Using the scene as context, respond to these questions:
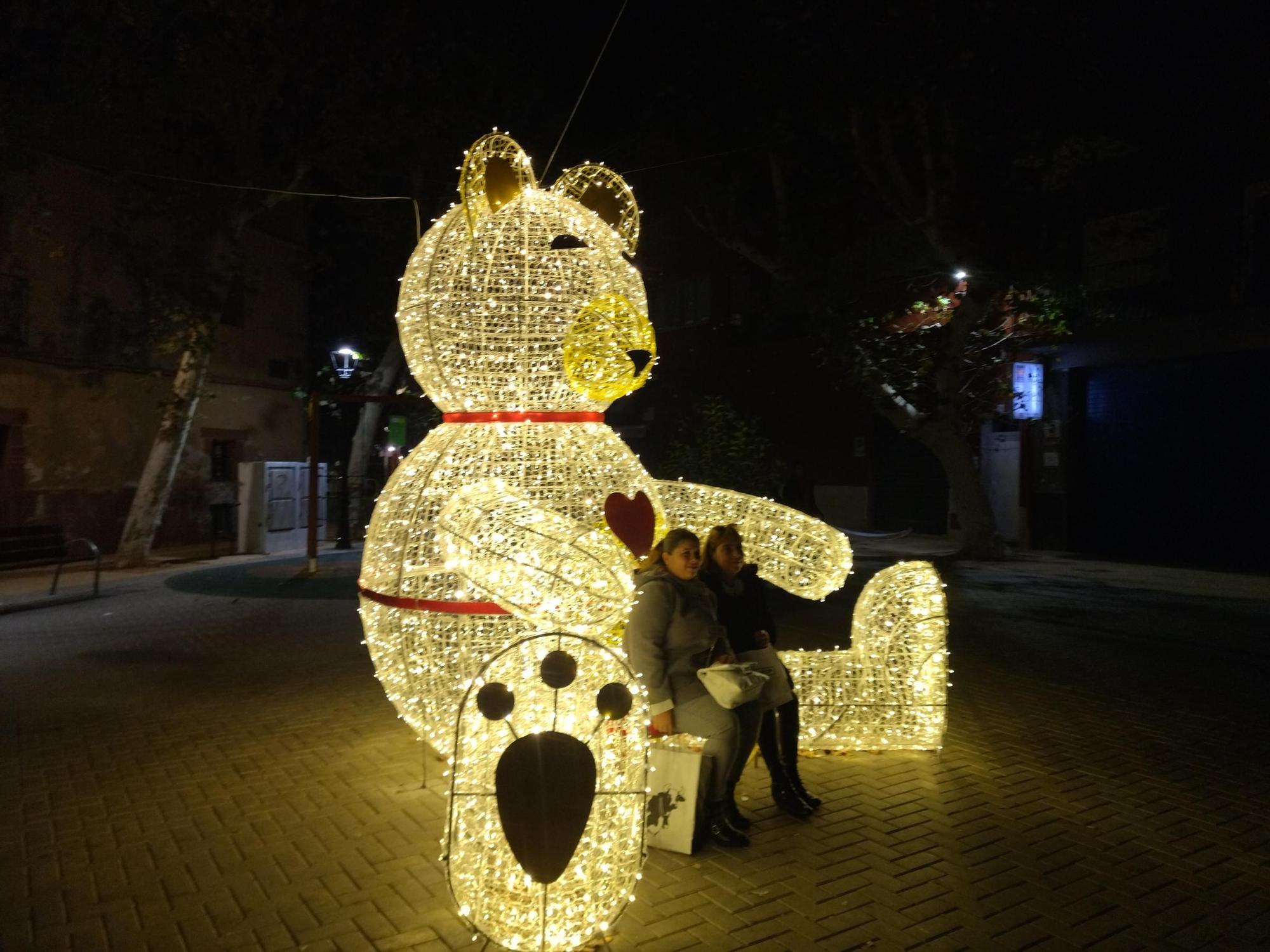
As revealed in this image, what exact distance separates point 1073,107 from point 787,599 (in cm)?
888

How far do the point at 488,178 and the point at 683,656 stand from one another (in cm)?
235

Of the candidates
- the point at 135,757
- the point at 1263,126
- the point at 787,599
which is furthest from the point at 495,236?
the point at 1263,126

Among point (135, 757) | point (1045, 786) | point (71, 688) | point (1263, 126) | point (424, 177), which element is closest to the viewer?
point (1045, 786)

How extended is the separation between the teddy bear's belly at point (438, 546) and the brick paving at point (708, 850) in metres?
0.64

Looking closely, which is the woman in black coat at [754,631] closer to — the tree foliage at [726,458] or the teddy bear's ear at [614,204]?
the teddy bear's ear at [614,204]

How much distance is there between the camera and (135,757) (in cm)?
534

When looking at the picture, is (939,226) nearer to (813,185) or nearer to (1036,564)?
(813,185)

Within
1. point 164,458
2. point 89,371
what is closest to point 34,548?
point 164,458

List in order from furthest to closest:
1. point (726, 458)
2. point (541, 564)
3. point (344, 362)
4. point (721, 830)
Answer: point (344, 362) → point (726, 458) → point (721, 830) → point (541, 564)

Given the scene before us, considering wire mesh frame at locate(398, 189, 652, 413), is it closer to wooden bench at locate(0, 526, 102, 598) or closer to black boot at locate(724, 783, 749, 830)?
black boot at locate(724, 783, 749, 830)

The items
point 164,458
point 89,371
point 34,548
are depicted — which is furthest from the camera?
point 89,371

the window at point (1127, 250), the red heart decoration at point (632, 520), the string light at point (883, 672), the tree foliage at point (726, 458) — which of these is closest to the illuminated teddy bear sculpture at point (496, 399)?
the red heart decoration at point (632, 520)

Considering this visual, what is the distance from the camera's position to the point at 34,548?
1113 cm

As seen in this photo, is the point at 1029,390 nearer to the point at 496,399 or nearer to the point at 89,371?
the point at 496,399
